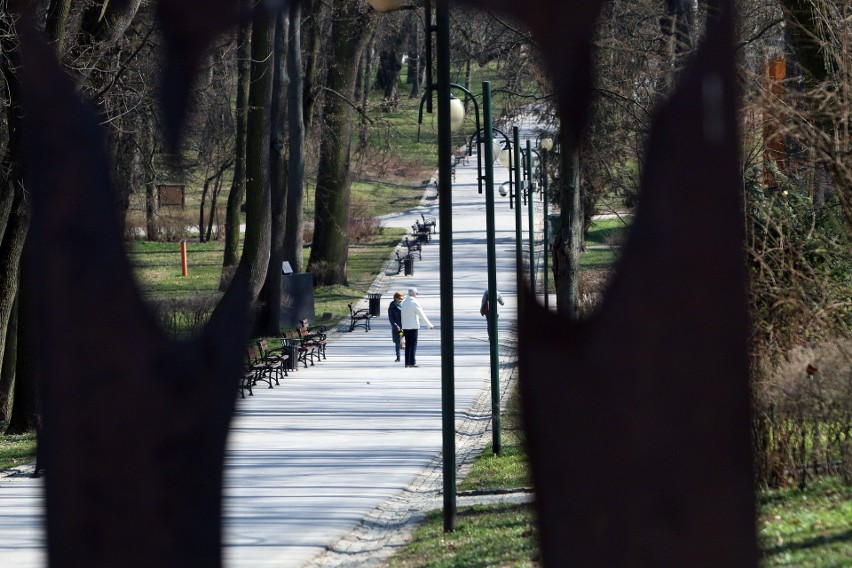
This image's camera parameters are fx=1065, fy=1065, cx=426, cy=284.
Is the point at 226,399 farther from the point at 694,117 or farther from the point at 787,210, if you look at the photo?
the point at 787,210

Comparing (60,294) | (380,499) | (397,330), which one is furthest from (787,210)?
(397,330)

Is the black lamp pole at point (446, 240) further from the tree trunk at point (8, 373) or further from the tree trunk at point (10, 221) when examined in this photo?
the tree trunk at point (8, 373)

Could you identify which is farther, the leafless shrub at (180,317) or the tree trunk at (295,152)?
the tree trunk at (295,152)

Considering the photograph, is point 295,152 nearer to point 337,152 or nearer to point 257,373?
point 337,152

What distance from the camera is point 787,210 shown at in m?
9.20

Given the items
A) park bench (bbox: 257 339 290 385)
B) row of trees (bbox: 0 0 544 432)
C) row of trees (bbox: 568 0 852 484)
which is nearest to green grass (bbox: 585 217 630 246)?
row of trees (bbox: 568 0 852 484)

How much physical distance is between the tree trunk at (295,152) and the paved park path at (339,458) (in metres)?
4.44

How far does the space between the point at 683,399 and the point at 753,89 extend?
6.08 m

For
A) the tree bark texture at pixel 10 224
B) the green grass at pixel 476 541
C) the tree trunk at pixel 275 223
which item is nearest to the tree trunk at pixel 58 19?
the tree bark texture at pixel 10 224

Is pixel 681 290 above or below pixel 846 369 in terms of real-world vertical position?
above

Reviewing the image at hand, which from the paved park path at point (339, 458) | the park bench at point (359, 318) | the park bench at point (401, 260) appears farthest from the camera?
the park bench at point (401, 260)

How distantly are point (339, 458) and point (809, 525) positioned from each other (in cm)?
597

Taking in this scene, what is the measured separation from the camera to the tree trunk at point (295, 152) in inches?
859

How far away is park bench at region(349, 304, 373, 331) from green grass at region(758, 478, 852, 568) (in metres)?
16.8
